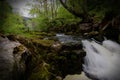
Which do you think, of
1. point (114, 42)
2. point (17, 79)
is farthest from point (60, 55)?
point (114, 42)

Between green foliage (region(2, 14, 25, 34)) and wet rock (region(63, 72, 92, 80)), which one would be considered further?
green foliage (region(2, 14, 25, 34))

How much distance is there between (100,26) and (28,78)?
9766mm

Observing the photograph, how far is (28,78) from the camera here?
5.21m

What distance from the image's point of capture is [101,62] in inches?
327

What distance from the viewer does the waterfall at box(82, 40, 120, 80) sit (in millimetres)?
7477

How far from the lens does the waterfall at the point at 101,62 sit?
7477mm

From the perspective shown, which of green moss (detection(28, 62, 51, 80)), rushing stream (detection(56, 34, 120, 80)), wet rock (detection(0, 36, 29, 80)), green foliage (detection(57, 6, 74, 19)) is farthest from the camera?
green foliage (detection(57, 6, 74, 19))

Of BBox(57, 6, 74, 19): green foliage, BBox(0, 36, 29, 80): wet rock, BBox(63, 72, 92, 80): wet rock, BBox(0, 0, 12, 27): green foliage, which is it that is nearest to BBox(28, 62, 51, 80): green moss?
BBox(0, 36, 29, 80): wet rock

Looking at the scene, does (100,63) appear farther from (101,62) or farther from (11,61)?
(11,61)

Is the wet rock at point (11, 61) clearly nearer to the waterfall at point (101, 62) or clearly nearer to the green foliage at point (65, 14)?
the waterfall at point (101, 62)

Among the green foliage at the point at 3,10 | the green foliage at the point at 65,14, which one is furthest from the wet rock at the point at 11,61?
the green foliage at the point at 65,14

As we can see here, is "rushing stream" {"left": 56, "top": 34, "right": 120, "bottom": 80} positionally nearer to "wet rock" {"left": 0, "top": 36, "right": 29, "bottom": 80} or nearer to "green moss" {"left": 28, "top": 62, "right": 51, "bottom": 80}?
"green moss" {"left": 28, "top": 62, "right": 51, "bottom": 80}

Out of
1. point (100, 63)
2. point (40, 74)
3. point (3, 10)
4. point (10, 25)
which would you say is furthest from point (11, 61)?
point (100, 63)

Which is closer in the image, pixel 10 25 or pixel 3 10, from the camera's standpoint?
pixel 3 10
